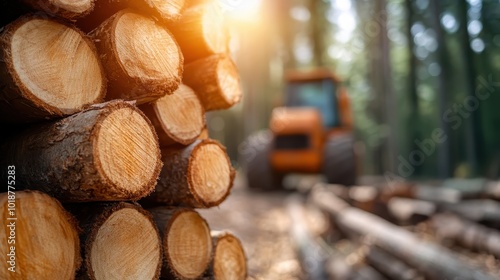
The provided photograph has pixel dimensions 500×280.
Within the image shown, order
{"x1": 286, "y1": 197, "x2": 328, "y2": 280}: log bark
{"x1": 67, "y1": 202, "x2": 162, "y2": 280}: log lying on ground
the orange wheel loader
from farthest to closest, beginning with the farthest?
1. the orange wheel loader
2. {"x1": 286, "y1": 197, "x2": 328, "y2": 280}: log bark
3. {"x1": 67, "y1": 202, "x2": 162, "y2": 280}: log lying on ground

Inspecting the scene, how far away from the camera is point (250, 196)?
10.3 meters

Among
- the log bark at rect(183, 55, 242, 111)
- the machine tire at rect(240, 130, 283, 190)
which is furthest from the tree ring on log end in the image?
the machine tire at rect(240, 130, 283, 190)

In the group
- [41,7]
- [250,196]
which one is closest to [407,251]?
[41,7]

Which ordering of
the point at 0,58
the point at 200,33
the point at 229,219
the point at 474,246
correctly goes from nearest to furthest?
the point at 0,58 → the point at 200,33 → the point at 474,246 → the point at 229,219

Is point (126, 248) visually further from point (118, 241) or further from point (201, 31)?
point (201, 31)

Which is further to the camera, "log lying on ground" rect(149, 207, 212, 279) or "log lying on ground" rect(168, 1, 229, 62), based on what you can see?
"log lying on ground" rect(168, 1, 229, 62)

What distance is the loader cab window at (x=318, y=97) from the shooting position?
1083 centimetres

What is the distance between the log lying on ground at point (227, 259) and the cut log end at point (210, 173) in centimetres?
26

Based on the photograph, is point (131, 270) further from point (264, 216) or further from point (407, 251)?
point (264, 216)

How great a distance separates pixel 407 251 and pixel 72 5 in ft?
10.5

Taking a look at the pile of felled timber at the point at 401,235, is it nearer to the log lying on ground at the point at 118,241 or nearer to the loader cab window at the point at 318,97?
the log lying on ground at the point at 118,241

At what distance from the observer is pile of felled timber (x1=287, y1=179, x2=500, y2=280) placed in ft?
12.4

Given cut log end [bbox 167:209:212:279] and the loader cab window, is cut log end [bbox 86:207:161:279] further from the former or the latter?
the loader cab window

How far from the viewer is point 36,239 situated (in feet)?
5.47
